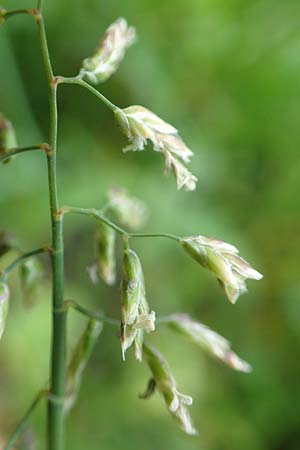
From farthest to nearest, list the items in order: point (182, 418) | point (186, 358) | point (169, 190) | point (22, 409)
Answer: point (169, 190) → point (186, 358) → point (22, 409) → point (182, 418)

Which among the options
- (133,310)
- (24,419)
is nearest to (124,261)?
(133,310)

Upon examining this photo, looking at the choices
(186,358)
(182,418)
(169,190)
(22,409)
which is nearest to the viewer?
(182,418)

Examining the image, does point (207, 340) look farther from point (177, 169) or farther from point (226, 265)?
point (177, 169)

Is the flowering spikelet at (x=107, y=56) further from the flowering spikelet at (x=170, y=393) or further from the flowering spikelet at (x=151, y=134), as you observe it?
the flowering spikelet at (x=170, y=393)

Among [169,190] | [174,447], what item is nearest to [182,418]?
[174,447]

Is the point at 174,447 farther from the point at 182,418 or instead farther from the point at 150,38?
the point at 150,38

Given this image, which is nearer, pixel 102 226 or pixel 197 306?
pixel 102 226

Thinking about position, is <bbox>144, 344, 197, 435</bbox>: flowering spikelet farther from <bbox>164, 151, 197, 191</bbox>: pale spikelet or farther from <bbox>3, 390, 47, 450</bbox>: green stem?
<bbox>164, 151, 197, 191</bbox>: pale spikelet
